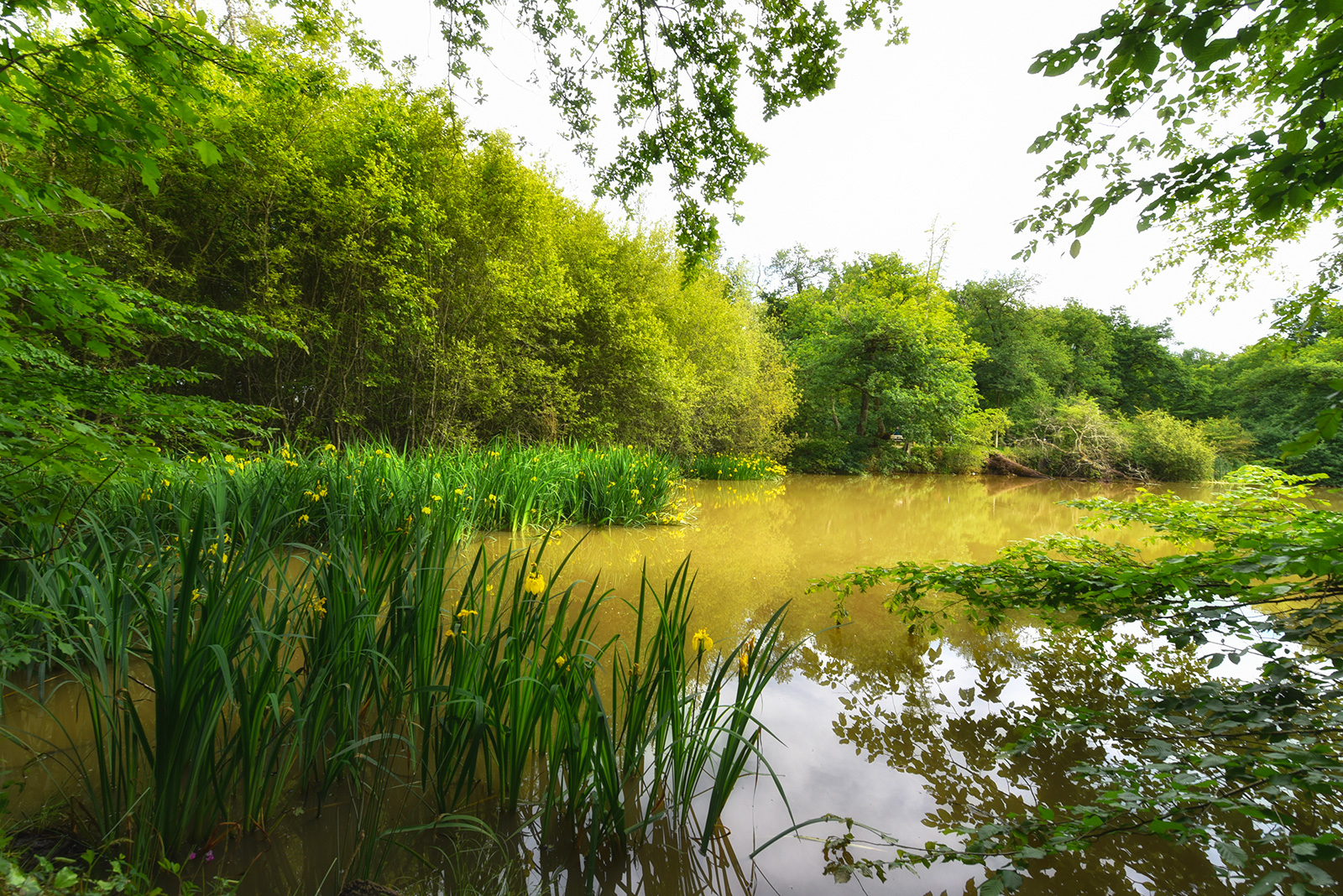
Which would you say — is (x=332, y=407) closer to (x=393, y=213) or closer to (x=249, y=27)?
(x=393, y=213)

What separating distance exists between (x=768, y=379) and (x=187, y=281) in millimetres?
10990

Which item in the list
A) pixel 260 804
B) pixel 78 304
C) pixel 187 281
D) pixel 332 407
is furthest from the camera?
pixel 332 407

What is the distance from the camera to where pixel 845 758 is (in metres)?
1.89

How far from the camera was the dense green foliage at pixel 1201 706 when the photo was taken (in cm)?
100

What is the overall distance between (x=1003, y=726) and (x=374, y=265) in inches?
284

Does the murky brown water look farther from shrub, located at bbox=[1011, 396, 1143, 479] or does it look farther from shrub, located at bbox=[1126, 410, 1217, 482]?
shrub, located at bbox=[1126, 410, 1217, 482]

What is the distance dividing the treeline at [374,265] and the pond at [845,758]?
2534 mm

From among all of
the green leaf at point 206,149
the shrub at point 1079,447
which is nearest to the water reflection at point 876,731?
the green leaf at point 206,149

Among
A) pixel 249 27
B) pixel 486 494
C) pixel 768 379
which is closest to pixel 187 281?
pixel 249 27

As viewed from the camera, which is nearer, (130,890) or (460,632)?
(130,890)

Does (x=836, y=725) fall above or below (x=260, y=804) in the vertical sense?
below

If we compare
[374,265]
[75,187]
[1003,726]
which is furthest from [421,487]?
[374,265]

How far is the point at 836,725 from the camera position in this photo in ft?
6.98

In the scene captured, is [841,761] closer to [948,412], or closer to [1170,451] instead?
[948,412]
